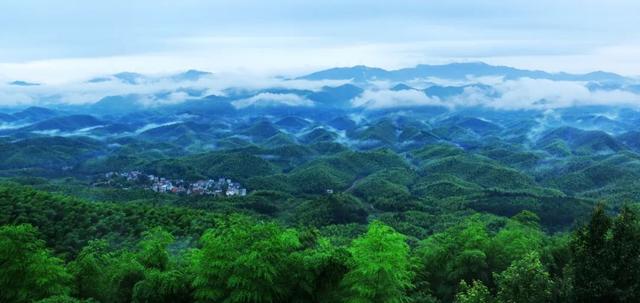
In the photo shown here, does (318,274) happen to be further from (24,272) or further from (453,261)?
(24,272)

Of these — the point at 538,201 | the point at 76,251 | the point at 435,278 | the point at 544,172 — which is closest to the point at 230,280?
the point at 435,278

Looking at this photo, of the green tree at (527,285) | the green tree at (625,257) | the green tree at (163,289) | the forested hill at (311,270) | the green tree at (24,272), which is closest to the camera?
the green tree at (625,257)

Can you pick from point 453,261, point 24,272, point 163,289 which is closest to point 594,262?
point 453,261

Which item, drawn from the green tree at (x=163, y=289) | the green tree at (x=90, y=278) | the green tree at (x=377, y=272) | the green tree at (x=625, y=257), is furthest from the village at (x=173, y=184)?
the green tree at (x=625, y=257)

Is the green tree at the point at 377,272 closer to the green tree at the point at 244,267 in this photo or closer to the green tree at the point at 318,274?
the green tree at the point at 318,274

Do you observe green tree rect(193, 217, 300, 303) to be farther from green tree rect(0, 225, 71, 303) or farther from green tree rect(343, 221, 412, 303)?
green tree rect(0, 225, 71, 303)

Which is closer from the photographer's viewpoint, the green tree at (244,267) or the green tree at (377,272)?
the green tree at (377,272)

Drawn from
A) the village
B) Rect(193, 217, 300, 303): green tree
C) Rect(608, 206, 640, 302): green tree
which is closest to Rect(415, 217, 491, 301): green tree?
Rect(193, 217, 300, 303): green tree
